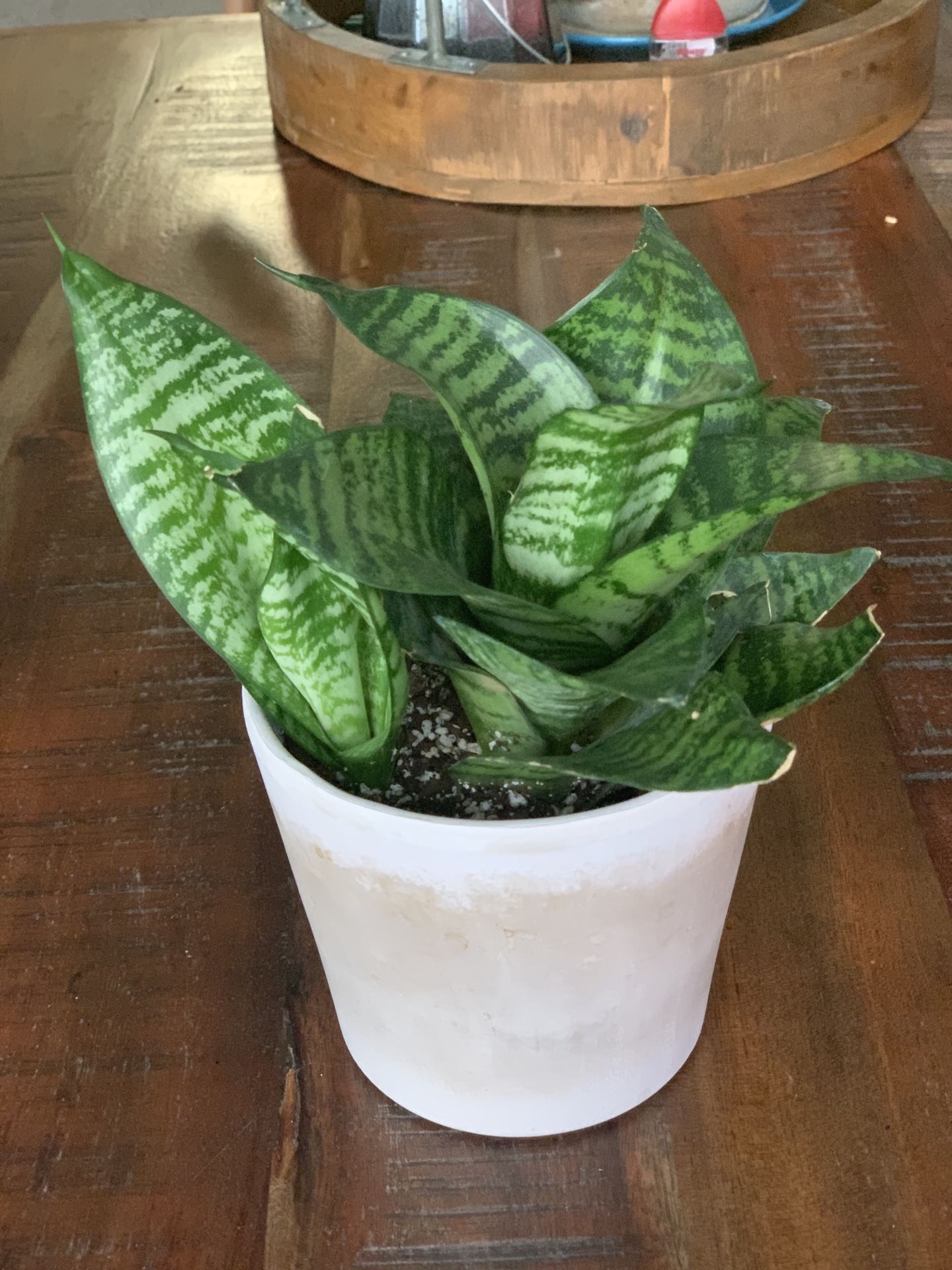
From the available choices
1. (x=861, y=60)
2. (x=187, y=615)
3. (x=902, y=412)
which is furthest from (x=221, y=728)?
(x=861, y=60)

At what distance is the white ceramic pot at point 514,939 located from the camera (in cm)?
24

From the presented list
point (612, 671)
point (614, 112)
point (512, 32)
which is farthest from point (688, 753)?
point (512, 32)

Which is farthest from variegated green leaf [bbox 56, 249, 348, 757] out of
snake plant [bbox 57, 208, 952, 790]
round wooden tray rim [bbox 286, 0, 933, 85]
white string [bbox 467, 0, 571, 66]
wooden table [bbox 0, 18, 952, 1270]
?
white string [bbox 467, 0, 571, 66]

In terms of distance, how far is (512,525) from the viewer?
0.77 ft

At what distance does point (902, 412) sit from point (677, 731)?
34 centimetres

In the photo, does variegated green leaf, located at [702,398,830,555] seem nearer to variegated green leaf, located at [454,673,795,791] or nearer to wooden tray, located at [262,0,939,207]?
variegated green leaf, located at [454,673,795,791]

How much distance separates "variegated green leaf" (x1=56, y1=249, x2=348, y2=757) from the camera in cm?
24

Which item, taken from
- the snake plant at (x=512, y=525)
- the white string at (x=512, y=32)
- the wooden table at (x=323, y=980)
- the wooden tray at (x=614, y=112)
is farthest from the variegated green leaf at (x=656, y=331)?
the white string at (x=512, y=32)

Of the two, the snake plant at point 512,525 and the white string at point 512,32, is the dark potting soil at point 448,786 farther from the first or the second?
the white string at point 512,32

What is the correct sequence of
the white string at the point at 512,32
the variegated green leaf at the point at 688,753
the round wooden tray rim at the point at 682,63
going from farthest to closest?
1. the white string at the point at 512,32
2. the round wooden tray rim at the point at 682,63
3. the variegated green leaf at the point at 688,753

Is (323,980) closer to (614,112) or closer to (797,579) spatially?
(797,579)

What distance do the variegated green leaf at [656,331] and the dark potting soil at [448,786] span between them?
0.08 m

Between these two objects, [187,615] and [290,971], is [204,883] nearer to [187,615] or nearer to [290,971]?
[290,971]

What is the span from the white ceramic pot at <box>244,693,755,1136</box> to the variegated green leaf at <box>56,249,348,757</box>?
2 centimetres
